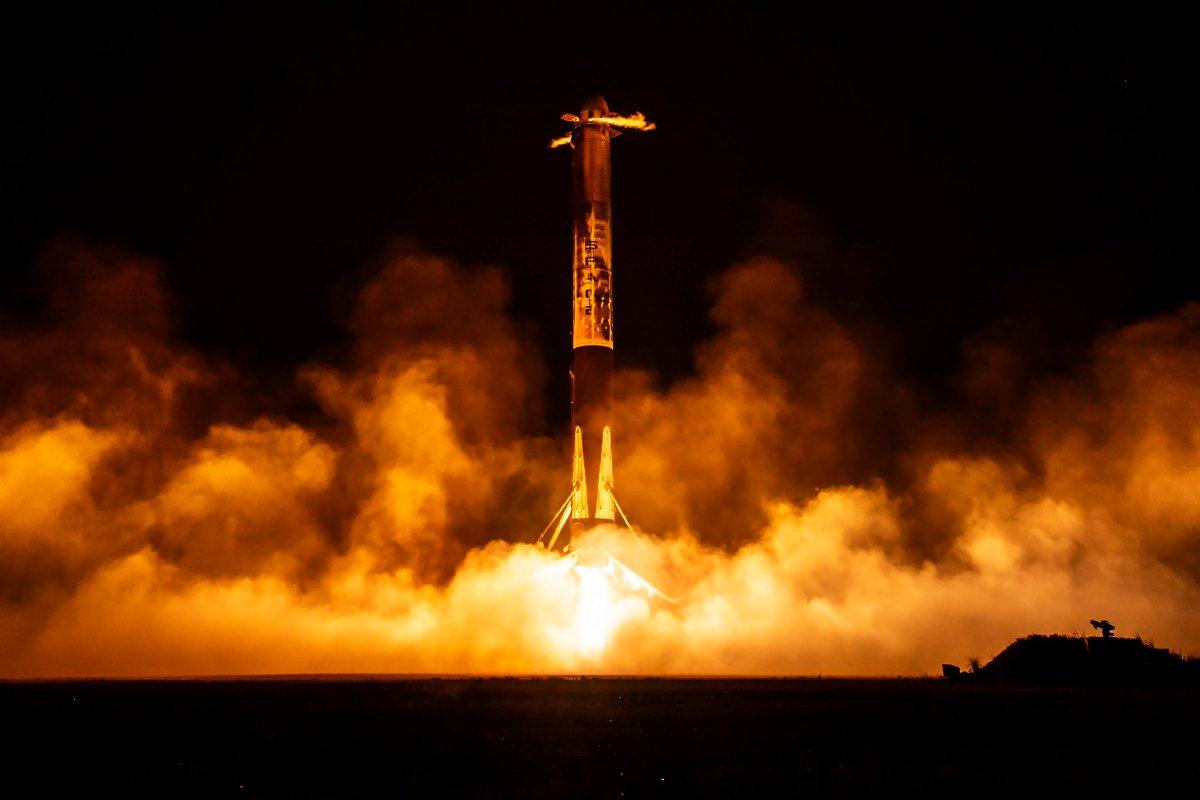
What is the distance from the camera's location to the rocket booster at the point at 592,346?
146 feet

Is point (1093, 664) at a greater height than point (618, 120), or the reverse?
point (618, 120)

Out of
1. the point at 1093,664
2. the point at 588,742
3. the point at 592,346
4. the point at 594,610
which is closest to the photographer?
the point at 588,742

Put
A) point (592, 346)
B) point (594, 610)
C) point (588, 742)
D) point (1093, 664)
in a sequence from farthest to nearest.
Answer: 1. point (592, 346)
2. point (594, 610)
3. point (1093, 664)
4. point (588, 742)

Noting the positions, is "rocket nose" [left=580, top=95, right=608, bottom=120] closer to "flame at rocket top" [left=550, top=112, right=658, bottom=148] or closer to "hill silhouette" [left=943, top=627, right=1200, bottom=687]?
"flame at rocket top" [left=550, top=112, right=658, bottom=148]

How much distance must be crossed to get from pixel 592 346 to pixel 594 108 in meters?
9.71

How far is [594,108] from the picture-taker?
4650cm

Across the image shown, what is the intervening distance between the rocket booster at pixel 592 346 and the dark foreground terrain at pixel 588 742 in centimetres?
1113

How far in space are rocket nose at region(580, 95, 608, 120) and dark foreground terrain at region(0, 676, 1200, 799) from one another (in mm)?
23047

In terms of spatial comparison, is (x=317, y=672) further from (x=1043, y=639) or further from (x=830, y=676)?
(x=1043, y=639)

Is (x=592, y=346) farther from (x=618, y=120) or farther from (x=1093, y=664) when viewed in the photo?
(x=1093, y=664)

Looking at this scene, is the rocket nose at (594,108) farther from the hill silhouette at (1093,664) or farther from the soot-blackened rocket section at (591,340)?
the hill silhouette at (1093,664)

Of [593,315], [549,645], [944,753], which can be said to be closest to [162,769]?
[944,753]

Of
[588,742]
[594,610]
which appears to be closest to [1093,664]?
[594,610]

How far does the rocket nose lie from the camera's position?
46.3m
